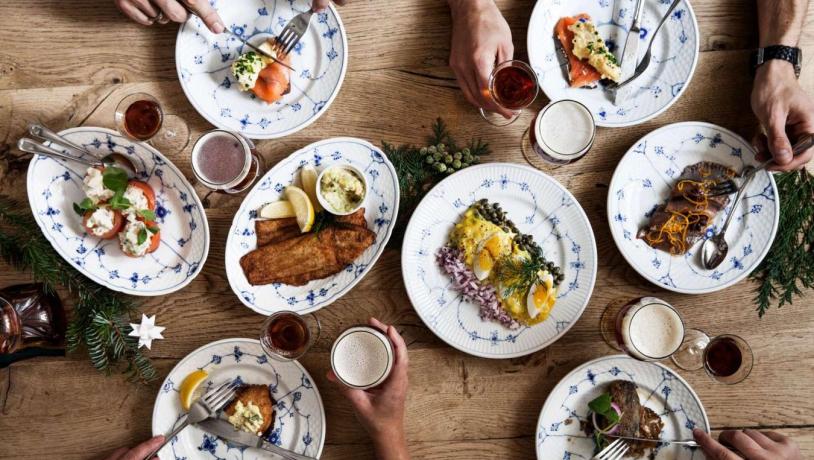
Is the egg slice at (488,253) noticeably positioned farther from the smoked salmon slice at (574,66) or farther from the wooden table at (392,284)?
the smoked salmon slice at (574,66)

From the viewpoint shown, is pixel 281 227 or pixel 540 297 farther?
pixel 281 227

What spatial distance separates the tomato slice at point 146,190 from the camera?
2.58 m

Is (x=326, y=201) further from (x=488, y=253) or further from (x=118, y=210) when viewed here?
(x=118, y=210)

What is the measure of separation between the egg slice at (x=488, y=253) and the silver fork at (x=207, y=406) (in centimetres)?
128

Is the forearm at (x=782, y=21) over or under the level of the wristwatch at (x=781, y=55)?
over

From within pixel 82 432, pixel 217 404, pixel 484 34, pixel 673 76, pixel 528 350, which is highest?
pixel 484 34

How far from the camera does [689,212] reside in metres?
2.58

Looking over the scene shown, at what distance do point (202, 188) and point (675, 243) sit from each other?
90.1 inches

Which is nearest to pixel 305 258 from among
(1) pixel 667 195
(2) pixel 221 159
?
(2) pixel 221 159

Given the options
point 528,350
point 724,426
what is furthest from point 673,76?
point 724,426

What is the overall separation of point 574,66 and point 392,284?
4.45 ft

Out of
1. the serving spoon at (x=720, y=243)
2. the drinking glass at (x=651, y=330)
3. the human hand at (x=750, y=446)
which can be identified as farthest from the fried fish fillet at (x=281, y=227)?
the human hand at (x=750, y=446)

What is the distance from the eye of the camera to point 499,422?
2.68 m

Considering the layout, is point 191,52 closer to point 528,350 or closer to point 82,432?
point 82,432
